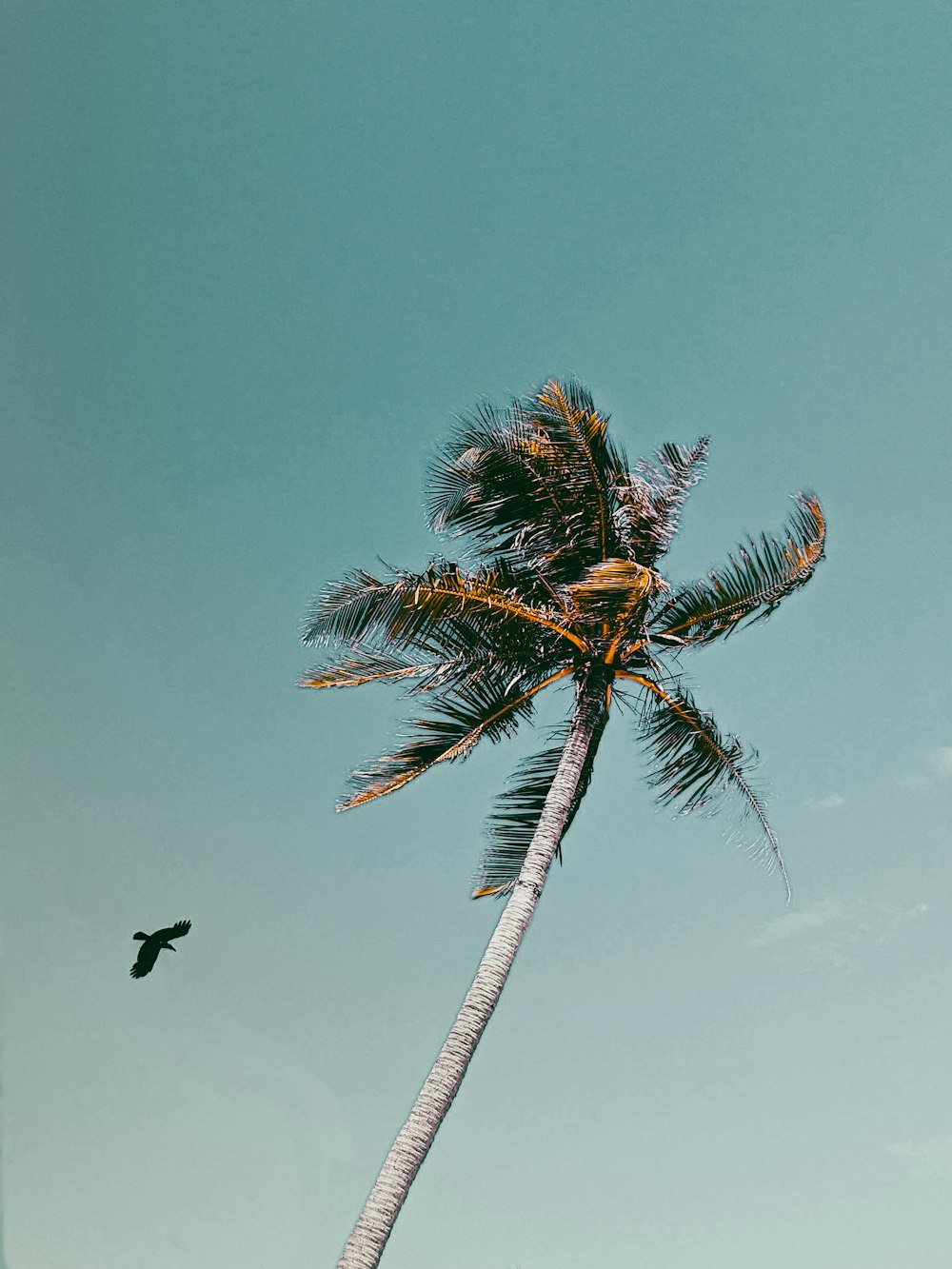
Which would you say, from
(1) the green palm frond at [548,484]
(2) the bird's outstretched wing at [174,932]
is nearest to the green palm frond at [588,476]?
(1) the green palm frond at [548,484]

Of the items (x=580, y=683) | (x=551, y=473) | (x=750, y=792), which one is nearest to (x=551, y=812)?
(x=580, y=683)

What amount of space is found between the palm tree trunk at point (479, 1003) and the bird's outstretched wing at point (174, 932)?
3746 millimetres

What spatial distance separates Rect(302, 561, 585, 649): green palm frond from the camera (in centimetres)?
1135

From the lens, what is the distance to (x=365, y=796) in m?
11.7

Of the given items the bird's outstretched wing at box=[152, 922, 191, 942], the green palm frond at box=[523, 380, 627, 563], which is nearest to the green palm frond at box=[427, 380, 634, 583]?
the green palm frond at box=[523, 380, 627, 563]

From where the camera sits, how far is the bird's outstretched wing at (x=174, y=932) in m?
11.1

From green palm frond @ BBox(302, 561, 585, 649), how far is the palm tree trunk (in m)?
1.08

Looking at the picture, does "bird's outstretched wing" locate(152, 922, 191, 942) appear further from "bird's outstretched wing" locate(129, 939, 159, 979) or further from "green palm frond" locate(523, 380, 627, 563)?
"green palm frond" locate(523, 380, 627, 563)

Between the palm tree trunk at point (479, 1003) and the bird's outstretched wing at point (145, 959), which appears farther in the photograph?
the bird's outstretched wing at point (145, 959)

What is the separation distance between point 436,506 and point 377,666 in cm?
245

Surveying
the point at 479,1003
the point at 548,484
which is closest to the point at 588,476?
the point at 548,484

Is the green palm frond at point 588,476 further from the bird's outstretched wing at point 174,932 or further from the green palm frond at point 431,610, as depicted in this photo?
the bird's outstretched wing at point 174,932

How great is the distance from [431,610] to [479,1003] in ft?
14.2

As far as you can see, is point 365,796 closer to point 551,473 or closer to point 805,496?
point 551,473
